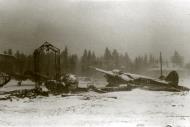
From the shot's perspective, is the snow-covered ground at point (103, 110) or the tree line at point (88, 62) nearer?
the snow-covered ground at point (103, 110)

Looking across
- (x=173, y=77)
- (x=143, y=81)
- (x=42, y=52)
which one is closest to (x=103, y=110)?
(x=143, y=81)

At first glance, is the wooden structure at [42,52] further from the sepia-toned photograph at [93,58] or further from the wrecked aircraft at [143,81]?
the wrecked aircraft at [143,81]

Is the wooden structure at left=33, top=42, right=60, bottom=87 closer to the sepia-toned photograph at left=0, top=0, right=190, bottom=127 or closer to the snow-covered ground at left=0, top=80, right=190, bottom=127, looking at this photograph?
the sepia-toned photograph at left=0, top=0, right=190, bottom=127

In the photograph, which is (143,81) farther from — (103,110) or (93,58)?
(93,58)

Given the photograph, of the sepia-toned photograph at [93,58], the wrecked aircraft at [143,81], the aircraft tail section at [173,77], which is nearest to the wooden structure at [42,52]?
the sepia-toned photograph at [93,58]

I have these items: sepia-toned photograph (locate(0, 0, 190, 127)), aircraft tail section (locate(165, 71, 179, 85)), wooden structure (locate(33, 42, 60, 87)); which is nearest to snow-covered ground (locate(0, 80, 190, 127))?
sepia-toned photograph (locate(0, 0, 190, 127))
